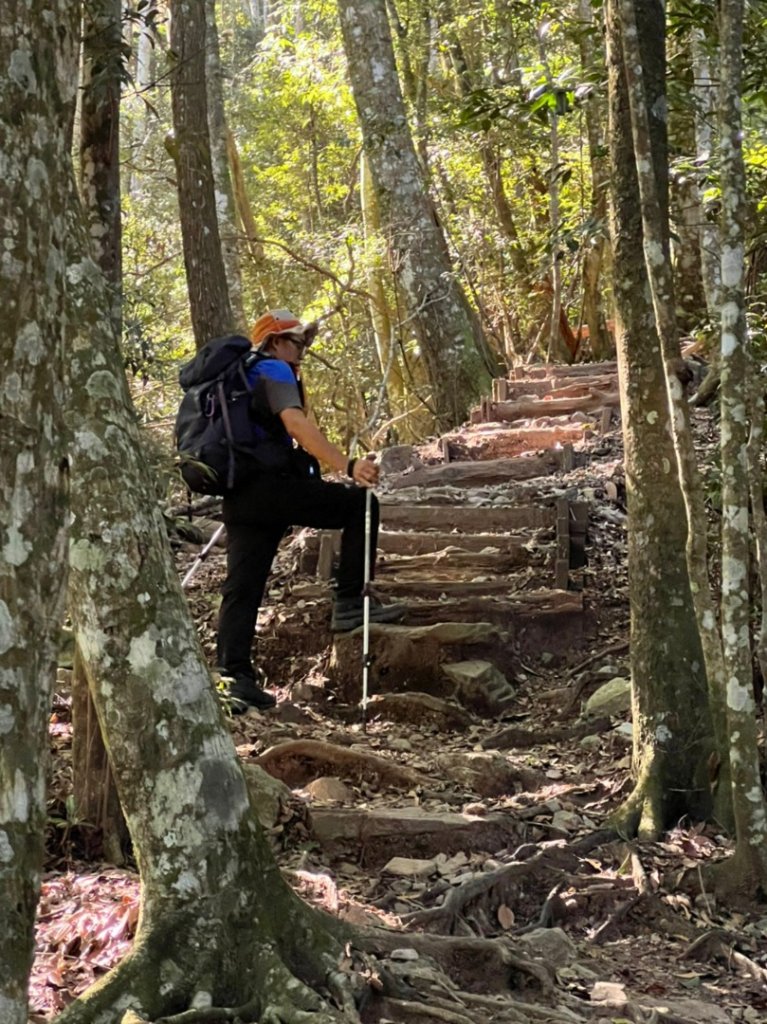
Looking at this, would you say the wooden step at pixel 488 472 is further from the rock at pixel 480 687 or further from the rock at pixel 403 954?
the rock at pixel 403 954

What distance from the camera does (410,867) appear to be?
561 centimetres

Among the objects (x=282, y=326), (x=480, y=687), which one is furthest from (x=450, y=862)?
(x=282, y=326)

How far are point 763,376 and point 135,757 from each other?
530 cm

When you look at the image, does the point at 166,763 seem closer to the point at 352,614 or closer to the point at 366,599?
the point at 366,599

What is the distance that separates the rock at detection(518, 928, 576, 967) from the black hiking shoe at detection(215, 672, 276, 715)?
109 inches

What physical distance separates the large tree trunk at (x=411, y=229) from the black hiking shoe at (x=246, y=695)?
28.1 feet

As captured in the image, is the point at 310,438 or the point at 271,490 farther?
the point at 271,490

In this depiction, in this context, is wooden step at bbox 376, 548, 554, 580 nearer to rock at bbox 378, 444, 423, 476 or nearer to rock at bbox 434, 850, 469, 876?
rock at bbox 378, 444, 423, 476

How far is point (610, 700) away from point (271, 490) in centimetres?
248

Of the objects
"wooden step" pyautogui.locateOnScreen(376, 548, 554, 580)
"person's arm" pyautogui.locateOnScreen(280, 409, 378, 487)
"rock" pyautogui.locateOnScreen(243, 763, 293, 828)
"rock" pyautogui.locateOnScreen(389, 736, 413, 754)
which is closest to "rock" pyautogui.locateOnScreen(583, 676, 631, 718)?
"rock" pyautogui.locateOnScreen(389, 736, 413, 754)

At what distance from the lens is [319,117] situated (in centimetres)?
2478

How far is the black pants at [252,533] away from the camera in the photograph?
24.2ft

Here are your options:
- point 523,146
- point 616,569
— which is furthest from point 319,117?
point 616,569

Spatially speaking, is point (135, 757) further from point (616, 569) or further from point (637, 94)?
point (616, 569)
